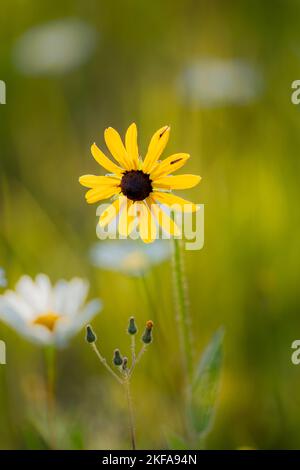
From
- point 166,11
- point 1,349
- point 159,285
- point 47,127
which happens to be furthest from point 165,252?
point 166,11

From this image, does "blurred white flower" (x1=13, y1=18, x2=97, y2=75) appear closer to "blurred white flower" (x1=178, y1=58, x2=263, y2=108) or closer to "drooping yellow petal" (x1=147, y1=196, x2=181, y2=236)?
"blurred white flower" (x1=178, y1=58, x2=263, y2=108)

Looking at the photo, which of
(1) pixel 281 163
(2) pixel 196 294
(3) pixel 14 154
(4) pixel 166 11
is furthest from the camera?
(4) pixel 166 11

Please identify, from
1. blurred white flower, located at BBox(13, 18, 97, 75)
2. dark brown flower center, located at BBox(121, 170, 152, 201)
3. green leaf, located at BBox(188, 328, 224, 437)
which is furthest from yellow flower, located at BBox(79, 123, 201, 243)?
blurred white flower, located at BBox(13, 18, 97, 75)

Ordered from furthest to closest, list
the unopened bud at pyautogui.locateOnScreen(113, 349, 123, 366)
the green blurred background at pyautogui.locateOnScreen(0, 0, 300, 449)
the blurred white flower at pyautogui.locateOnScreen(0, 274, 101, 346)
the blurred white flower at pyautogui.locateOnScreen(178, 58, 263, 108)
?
the blurred white flower at pyautogui.locateOnScreen(178, 58, 263, 108), the green blurred background at pyautogui.locateOnScreen(0, 0, 300, 449), the blurred white flower at pyautogui.locateOnScreen(0, 274, 101, 346), the unopened bud at pyautogui.locateOnScreen(113, 349, 123, 366)

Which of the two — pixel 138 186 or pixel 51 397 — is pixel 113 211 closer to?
pixel 138 186

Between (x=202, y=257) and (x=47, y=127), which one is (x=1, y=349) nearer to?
(x=202, y=257)

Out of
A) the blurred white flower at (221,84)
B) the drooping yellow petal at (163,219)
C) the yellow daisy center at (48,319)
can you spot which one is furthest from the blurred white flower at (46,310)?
the blurred white flower at (221,84)
